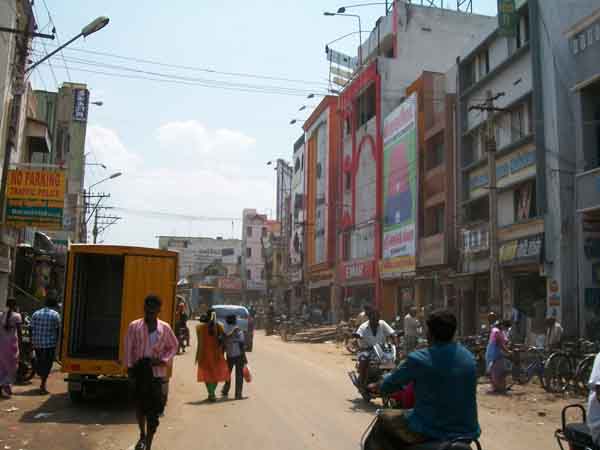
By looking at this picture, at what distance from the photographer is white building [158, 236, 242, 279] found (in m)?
121

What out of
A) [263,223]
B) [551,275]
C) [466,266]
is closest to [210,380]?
[551,275]

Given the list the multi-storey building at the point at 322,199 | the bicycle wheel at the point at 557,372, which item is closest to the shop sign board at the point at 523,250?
the bicycle wheel at the point at 557,372

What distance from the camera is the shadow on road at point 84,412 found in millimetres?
9977

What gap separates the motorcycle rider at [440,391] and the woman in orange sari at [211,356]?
27.2ft

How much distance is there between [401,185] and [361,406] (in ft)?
79.4

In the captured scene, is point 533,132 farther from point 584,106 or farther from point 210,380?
point 210,380

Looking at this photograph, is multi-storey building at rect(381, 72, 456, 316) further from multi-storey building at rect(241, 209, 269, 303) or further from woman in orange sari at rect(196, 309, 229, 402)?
multi-storey building at rect(241, 209, 269, 303)

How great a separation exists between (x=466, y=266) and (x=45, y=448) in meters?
21.5

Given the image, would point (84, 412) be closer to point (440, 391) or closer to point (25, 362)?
point (25, 362)

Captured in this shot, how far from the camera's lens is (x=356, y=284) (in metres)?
42.1

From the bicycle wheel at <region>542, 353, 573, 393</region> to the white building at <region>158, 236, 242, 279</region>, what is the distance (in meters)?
105

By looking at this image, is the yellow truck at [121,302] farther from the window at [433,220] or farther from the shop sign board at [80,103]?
the shop sign board at [80,103]

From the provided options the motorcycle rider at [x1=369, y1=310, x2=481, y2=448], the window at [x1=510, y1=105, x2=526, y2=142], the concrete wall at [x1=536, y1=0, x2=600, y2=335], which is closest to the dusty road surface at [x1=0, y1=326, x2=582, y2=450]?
Answer: the motorcycle rider at [x1=369, y1=310, x2=481, y2=448]

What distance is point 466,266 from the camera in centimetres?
2700
